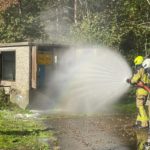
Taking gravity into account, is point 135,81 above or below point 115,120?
above

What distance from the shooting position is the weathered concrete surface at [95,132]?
998 centimetres

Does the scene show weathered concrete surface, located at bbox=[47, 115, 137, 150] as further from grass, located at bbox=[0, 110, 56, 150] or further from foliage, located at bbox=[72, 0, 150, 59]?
foliage, located at bbox=[72, 0, 150, 59]

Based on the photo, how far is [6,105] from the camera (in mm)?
17031

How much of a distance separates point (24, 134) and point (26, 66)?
20.3 ft

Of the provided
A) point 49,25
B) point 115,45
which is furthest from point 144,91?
point 49,25

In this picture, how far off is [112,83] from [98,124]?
4.23 meters

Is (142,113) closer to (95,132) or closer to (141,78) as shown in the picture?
(141,78)

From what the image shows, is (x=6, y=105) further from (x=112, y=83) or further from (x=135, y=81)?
(x=135, y=81)

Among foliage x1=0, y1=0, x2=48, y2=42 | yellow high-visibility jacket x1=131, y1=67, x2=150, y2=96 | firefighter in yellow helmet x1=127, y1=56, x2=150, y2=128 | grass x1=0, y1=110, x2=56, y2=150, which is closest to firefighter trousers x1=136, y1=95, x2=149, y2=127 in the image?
firefighter in yellow helmet x1=127, y1=56, x2=150, y2=128

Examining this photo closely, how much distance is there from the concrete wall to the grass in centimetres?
255

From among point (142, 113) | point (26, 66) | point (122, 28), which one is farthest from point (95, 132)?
point (122, 28)

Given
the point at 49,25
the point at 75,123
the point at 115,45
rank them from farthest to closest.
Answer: the point at 49,25 < the point at 115,45 < the point at 75,123

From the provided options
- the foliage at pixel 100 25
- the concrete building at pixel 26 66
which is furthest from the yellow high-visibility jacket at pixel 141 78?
the foliage at pixel 100 25

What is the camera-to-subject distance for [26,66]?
17047mm
